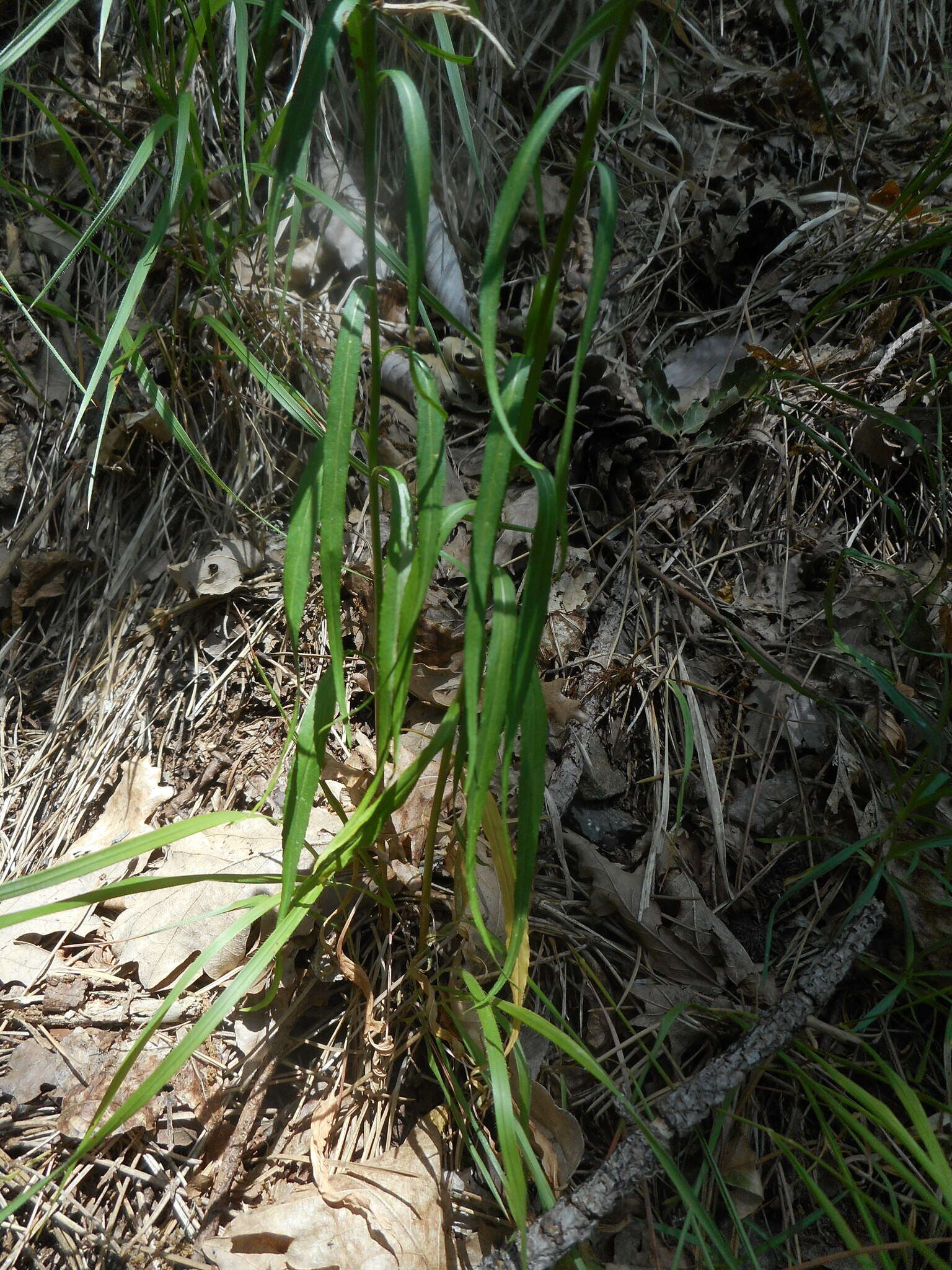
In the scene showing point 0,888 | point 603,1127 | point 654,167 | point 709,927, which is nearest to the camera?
point 0,888

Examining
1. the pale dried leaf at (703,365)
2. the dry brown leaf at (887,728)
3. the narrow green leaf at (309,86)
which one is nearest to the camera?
the narrow green leaf at (309,86)

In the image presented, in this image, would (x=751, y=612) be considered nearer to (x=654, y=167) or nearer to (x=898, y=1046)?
(x=898, y=1046)

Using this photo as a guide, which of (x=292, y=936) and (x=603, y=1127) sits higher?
(x=292, y=936)

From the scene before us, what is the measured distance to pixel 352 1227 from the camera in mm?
1026

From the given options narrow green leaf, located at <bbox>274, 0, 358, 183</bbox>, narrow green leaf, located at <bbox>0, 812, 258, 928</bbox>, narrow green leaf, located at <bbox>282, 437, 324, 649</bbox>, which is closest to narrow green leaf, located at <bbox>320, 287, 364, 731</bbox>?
narrow green leaf, located at <bbox>282, 437, 324, 649</bbox>

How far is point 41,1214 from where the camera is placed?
107cm

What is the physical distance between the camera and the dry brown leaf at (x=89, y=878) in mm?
1326

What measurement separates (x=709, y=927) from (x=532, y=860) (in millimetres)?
→ 604

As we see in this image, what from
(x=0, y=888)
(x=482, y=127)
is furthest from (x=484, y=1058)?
(x=482, y=127)

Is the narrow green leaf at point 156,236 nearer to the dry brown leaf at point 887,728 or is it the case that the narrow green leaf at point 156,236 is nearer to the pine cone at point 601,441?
the pine cone at point 601,441

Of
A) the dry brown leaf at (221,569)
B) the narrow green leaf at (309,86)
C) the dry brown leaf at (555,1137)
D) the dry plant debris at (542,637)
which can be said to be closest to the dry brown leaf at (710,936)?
the dry plant debris at (542,637)

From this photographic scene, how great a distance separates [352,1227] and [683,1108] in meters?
0.47

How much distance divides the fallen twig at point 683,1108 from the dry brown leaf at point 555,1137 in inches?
1.6

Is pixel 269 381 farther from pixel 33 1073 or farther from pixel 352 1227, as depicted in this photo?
pixel 352 1227
